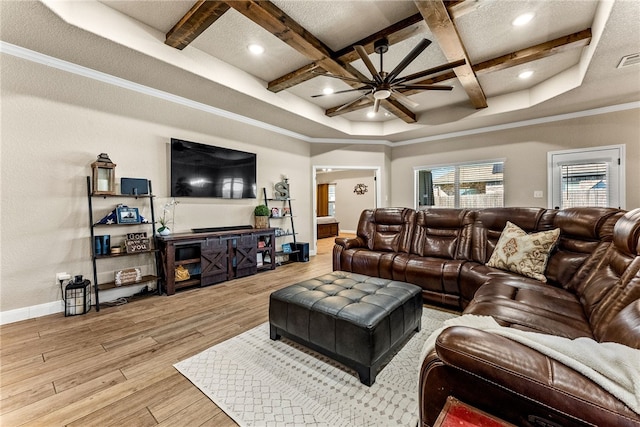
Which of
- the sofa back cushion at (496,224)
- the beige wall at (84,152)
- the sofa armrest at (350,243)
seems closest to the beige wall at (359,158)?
the beige wall at (84,152)

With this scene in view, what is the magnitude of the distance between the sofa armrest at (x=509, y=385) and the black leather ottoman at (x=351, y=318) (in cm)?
72

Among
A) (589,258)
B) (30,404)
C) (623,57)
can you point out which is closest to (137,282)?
(30,404)

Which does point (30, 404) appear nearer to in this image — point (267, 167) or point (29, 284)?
point (29, 284)

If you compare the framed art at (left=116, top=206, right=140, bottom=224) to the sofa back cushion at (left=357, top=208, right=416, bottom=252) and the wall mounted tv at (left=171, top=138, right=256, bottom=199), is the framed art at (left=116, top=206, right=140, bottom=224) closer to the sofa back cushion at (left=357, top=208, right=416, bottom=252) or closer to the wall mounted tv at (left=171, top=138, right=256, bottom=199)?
the wall mounted tv at (left=171, top=138, right=256, bottom=199)

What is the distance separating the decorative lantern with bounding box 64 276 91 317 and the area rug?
1.77 m

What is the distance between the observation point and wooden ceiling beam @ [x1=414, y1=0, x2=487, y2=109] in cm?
229

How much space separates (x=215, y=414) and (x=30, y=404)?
1.13 m

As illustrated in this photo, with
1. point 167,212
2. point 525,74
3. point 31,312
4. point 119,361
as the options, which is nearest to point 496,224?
point 525,74

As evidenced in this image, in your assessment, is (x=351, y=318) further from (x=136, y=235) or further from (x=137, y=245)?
(x=136, y=235)

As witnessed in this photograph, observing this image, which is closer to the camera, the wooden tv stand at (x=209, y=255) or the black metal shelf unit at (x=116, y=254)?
the black metal shelf unit at (x=116, y=254)

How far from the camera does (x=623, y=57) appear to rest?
2854mm

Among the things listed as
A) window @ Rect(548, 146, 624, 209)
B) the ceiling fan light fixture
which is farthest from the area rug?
window @ Rect(548, 146, 624, 209)

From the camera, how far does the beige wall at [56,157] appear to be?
8.82 ft

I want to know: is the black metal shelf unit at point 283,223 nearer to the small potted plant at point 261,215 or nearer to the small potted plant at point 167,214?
the small potted plant at point 261,215
